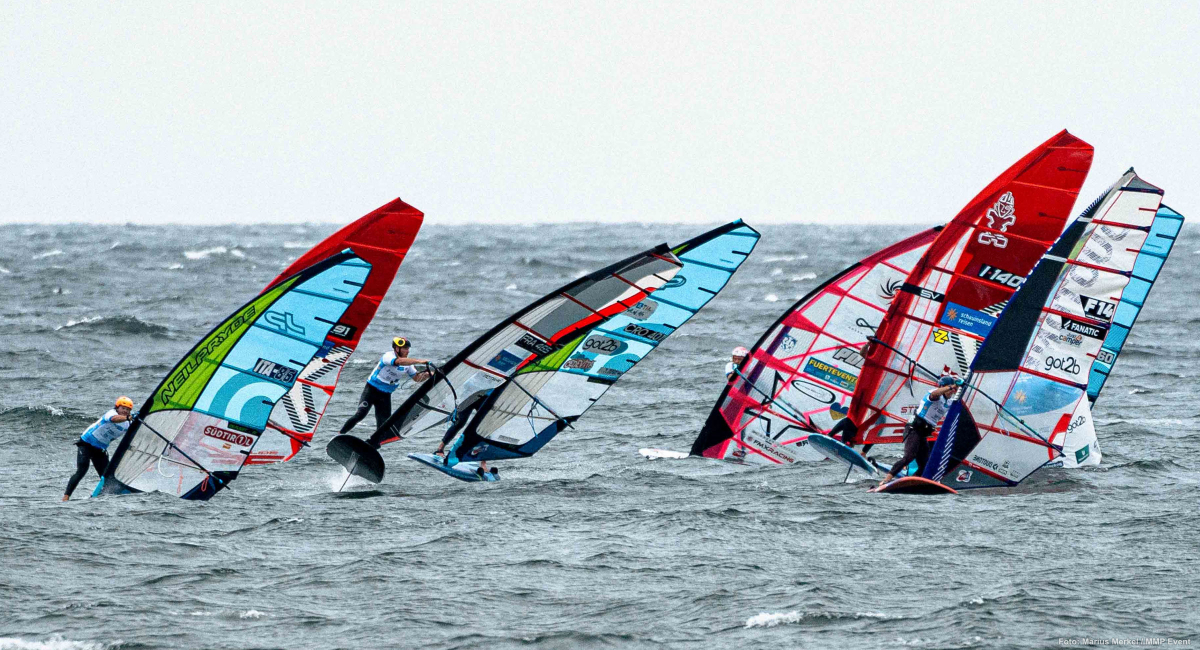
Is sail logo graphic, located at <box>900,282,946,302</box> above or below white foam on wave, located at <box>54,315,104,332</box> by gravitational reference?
above

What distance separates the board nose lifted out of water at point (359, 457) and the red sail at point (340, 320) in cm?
162

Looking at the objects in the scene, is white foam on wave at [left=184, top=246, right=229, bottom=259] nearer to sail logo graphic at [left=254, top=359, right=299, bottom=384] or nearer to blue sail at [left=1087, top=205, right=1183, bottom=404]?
sail logo graphic at [left=254, top=359, right=299, bottom=384]

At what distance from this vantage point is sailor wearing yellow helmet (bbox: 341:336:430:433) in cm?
1744

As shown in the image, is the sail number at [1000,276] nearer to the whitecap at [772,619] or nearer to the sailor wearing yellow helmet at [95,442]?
the whitecap at [772,619]

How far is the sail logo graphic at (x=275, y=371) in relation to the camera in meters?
16.2

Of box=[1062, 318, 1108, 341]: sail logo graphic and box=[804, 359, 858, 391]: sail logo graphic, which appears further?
box=[804, 359, 858, 391]: sail logo graphic

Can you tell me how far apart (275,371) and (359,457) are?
1774mm

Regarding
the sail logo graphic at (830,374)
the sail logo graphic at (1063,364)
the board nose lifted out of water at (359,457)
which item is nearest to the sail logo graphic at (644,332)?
the sail logo graphic at (830,374)

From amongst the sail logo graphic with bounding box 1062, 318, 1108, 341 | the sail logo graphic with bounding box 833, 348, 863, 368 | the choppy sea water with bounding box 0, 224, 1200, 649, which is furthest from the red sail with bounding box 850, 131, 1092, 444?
the sail logo graphic with bounding box 1062, 318, 1108, 341

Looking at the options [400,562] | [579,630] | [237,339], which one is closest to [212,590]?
[400,562]

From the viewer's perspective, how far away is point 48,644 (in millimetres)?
10531

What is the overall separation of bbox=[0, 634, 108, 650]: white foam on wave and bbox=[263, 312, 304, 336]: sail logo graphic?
5861 mm

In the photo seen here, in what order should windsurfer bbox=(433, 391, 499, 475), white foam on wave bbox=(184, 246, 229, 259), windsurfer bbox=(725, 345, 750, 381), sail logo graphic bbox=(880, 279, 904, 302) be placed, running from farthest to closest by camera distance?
white foam on wave bbox=(184, 246, 229, 259) → windsurfer bbox=(725, 345, 750, 381) → sail logo graphic bbox=(880, 279, 904, 302) → windsurfer bbox=(433, 391, 499, 475)

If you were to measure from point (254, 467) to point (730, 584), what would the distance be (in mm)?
8960
